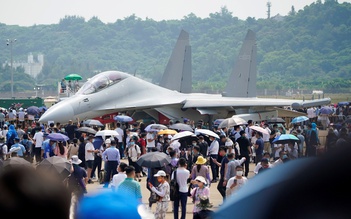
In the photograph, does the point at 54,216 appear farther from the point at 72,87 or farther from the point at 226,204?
the point at 72,87

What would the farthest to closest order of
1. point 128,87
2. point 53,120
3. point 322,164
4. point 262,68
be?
point 262,68 → point 128,87 → point 53,120 → point 322,164

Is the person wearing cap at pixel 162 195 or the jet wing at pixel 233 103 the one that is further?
the jet wing at pixel 233 103

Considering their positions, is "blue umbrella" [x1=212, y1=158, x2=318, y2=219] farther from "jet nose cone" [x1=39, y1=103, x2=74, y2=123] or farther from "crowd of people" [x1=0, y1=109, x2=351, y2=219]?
"jet nose cone" [x1=39, y1=103, x2=74, y2=123]

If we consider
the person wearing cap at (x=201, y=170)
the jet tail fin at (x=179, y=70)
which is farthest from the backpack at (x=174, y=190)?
the jet tail fin at (x=179, y=70)

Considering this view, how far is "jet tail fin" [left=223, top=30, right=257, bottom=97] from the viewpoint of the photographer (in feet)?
136

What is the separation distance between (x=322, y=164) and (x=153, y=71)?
7748 inches

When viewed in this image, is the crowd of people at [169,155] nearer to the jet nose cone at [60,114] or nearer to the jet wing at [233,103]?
the jet nose cone at [60,114]

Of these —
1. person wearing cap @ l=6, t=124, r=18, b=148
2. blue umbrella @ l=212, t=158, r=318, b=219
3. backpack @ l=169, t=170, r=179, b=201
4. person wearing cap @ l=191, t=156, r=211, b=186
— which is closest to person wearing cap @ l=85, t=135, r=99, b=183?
person wearing cap @ l=6, t=124, r=18, b=148

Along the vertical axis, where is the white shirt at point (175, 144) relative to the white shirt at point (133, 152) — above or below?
above

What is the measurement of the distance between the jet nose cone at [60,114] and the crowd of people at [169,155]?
2835 millimetres

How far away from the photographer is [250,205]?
5.34ft

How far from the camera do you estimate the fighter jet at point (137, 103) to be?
30.1 meters

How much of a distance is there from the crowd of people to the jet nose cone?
9.30 ft

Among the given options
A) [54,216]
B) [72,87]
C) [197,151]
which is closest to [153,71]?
[72,87]
